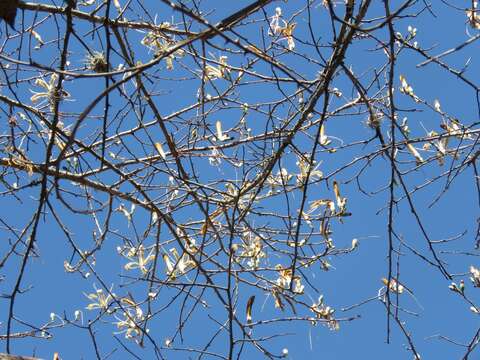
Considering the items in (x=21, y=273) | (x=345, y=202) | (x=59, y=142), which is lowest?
(x=21, y=273)

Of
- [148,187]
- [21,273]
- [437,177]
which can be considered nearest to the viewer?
[21,273]

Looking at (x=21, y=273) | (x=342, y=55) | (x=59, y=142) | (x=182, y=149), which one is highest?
(x=182, y=149)

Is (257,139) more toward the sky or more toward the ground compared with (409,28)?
more toward the ground

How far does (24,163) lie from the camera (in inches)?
104

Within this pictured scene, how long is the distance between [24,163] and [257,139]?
813 mm

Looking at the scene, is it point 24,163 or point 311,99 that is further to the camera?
point 24,163

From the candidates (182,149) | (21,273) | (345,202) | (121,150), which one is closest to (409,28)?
(345,202)

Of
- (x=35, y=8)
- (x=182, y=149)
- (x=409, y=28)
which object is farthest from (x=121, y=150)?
(x=409, y=28)

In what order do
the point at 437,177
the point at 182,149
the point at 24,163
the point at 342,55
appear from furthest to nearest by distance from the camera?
the point at 182,149 < the point at 24,163 < the point at 437,177 < the point at 342,55

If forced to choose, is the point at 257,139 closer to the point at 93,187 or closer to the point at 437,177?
the point at 93,187

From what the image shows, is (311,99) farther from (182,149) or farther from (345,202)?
(182,149)

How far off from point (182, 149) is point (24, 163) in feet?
2.18

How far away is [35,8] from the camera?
7.76ft

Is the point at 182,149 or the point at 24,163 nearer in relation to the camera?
the point at 24,163
